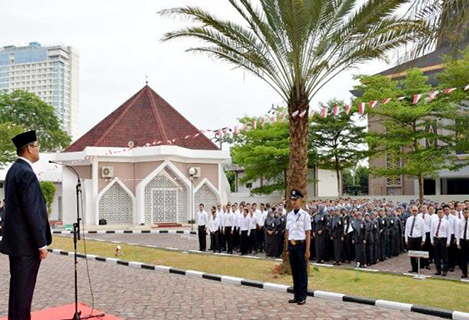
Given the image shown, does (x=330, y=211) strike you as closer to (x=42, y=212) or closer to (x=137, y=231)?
(x=42, y=212)

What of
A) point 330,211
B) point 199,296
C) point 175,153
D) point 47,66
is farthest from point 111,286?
point 47,66

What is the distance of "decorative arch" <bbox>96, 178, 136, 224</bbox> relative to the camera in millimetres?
30984

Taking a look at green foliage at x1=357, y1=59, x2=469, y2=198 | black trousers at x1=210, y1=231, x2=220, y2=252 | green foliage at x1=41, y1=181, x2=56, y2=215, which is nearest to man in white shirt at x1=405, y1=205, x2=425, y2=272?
black trousers at x1=210, y1=231, x2=220, y2=252

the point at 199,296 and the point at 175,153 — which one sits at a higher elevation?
the point at 175,153

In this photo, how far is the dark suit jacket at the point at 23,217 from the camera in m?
5.32

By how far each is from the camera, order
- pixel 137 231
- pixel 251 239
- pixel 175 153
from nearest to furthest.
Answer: pixel 251 239
pixel 137 231
pixel 175 153

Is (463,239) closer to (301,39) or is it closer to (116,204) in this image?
(301,39)

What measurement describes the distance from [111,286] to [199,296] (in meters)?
2.24

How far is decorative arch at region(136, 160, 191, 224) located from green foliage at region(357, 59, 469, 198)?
38.6ft

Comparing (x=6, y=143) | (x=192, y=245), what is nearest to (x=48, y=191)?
(x=6, y=143)

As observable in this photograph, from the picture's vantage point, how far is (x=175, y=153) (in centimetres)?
3141

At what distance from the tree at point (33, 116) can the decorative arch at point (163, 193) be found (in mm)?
29127

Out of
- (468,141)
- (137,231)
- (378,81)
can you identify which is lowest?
(137,231)

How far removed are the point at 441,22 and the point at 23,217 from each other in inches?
253
